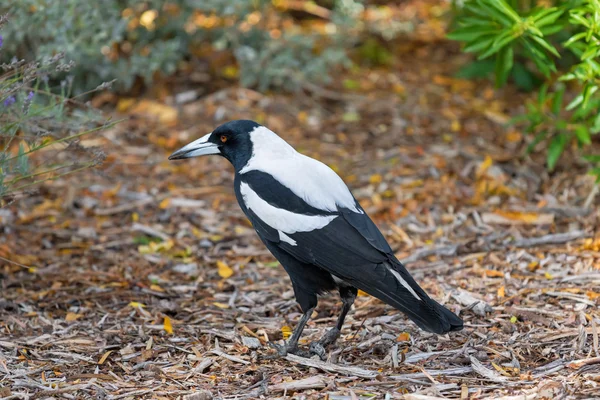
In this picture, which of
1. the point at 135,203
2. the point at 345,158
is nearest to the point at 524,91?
the point at 345,158

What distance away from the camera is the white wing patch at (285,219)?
119 inches

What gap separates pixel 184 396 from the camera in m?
2.66

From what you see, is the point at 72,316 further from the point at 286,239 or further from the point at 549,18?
the point at 549,18

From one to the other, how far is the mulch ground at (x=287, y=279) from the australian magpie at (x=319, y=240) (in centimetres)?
21

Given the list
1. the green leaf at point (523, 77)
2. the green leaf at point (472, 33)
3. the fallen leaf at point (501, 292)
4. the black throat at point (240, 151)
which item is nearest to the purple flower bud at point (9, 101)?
the black throat at point (240, 151)

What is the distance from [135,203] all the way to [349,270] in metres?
2.11

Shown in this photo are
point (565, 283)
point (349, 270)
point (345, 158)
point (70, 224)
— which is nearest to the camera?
point (349, 270)

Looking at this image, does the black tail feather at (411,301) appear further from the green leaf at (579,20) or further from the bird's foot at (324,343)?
the green leaf at (579,20)

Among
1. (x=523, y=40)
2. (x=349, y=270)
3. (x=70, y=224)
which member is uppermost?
(x=523, y=40)

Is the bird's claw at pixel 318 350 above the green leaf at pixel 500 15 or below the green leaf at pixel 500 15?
below

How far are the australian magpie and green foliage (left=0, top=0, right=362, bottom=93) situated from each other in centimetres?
228

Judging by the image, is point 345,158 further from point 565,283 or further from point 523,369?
point 523,369

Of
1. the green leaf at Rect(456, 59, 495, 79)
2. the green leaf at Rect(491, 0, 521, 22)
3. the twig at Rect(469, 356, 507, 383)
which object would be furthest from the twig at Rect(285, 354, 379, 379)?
the green leaf at Rect(456, 59, 495, 79)

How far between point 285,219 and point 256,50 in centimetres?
306
